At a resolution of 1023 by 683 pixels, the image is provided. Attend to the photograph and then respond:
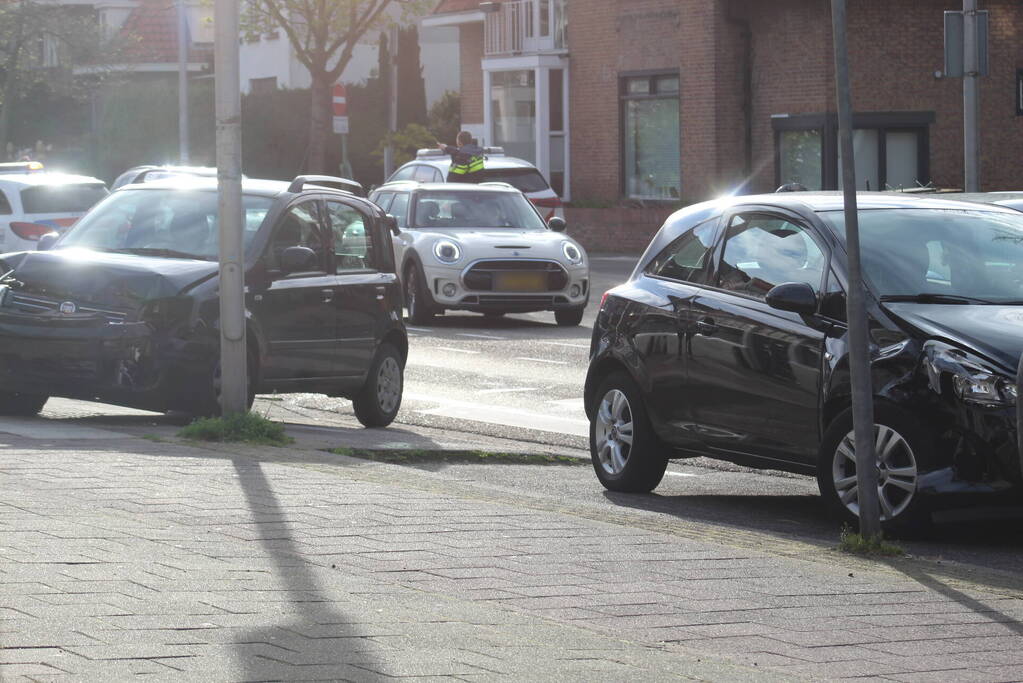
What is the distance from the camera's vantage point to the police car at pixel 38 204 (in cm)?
2341

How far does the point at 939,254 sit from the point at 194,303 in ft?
14.9

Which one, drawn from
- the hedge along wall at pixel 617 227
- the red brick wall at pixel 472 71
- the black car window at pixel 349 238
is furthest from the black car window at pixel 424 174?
the red brick wall at pixel 472 71

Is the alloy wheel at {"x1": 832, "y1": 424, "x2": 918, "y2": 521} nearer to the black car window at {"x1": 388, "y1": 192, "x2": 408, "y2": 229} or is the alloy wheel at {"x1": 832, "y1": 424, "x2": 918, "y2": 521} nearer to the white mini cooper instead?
the white mini cooper

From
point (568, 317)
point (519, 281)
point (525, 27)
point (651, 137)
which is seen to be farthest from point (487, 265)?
point (525, 27)

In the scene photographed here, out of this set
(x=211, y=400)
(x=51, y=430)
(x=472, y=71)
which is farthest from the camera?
(x=472, y=71)

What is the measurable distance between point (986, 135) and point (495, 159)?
1098cm

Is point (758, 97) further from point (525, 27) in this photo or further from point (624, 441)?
point (624, 441)

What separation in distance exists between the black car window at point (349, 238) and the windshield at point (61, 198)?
11.7 m

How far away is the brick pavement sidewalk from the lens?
5160mm

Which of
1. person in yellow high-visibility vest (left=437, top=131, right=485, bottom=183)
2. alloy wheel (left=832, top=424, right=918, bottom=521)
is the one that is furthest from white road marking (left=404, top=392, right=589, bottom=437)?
person in yellow high-visibility vest (left=437, top=131, right=485, bottom=183)

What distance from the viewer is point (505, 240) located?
823 inches

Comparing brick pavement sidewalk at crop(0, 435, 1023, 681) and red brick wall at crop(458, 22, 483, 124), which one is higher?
red brick wall at crop(458, 22, 483, 124)

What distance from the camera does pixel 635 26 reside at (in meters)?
39.7

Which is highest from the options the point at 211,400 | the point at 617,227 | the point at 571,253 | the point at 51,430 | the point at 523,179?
the point at 523,179
